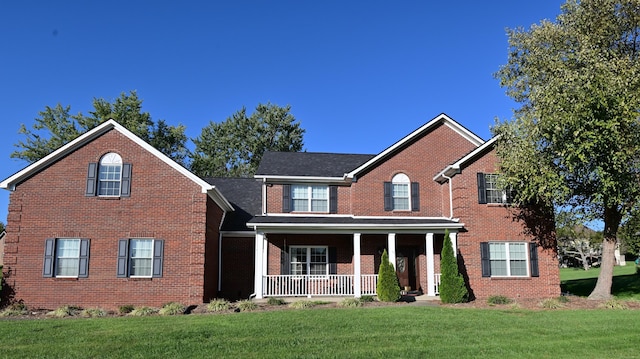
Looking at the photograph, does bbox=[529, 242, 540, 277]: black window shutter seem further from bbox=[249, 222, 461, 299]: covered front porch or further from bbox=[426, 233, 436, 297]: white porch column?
bbox=[426, 233, 436, 297]: white porch column

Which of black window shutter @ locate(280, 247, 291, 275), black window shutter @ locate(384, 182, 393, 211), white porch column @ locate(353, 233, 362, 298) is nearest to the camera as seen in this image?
white porch column @ locate(353, 233, 362, 298)

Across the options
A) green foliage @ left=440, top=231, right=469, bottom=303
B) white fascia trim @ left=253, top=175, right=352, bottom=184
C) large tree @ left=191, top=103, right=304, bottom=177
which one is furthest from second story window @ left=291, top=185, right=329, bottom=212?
large tree @ left=191, top=103, right=304, bottom=177

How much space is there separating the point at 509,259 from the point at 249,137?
3438 cm

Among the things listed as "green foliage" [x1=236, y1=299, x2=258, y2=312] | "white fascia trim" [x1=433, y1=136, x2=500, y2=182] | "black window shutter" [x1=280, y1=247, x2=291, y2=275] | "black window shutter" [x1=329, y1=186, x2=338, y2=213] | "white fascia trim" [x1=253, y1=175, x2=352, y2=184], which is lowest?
"green foliage" [x1=236, y1=299, x2=258, y2=312]

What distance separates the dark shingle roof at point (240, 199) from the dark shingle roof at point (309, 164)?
185 cm

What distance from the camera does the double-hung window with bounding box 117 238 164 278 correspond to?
16.7 m

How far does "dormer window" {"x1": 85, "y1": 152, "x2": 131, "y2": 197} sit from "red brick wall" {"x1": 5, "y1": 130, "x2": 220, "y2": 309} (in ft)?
0.67

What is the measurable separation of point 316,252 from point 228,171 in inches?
1124

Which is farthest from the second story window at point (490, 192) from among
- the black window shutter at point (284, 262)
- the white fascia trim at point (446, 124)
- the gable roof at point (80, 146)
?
the gable roof at point (80, 146)

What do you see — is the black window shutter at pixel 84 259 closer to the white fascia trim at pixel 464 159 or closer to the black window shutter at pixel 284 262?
the black window shutter at pixel 284 262

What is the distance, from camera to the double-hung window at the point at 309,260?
20781mm

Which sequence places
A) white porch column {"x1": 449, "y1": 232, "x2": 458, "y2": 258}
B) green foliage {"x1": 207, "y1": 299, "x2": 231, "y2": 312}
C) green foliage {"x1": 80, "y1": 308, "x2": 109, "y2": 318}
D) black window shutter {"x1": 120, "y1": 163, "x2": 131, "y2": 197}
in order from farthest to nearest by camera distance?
white porch column {"x1": 449, "y1": 232, "x2": 458, "y2": 258} → black window shutter {"x1": 120, "y1": 163, "x2": 131, "y2": 197} → green foliage {"x1": 207, "y1": 299, "x2": 231, "y2": 312} → green foliage {"x1": 80, "y1": 308, "x2": 109, "y2": 318}

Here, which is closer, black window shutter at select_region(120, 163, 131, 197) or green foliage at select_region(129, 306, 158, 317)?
green foliage at select_region(129, 306, 158, 317)

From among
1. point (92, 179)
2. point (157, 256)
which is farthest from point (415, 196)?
point (92, 179)
